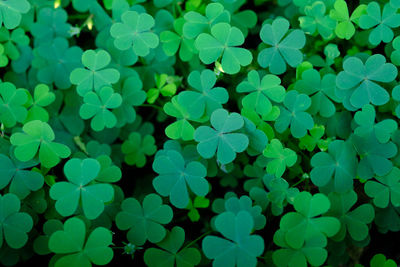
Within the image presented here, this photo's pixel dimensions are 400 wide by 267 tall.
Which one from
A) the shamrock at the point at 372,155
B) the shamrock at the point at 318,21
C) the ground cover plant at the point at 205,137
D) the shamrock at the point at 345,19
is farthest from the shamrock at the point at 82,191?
the shamrock at the point at 345,19

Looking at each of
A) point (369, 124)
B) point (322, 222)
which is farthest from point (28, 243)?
point (369, 124)

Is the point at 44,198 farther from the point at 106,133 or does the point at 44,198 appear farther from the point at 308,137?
the point at 308,137

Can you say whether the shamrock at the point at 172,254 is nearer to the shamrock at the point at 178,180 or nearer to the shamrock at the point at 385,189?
the shamrock at the point at 178,180

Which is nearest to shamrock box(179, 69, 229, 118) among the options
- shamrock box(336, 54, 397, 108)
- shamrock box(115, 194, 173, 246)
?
shamrock box(115, 194, 173, 246)

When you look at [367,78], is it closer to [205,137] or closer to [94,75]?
[205,137]

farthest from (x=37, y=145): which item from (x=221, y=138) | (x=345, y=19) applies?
(x=345, y=19)

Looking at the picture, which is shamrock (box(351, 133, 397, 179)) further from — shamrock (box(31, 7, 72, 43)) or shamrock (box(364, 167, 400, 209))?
shamrock (box(31, 7, 72, 43))
